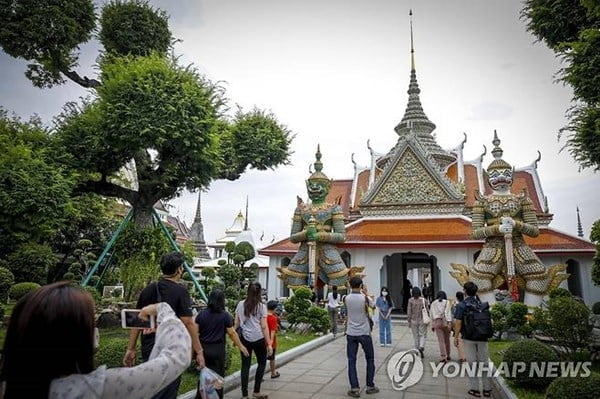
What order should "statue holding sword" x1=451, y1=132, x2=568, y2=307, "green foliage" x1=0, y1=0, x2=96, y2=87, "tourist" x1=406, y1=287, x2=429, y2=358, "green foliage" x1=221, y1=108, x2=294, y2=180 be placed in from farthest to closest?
"green foliage" x1=221, y1=108, x2=294, y2=180, "statue holding sword" x1=451, y1=132, x2=568, y2=307, "green foliage" x1=0, y1=0, x2=96, y2=87, "tourist" x1=406, y1=287, x2=429, y2=358

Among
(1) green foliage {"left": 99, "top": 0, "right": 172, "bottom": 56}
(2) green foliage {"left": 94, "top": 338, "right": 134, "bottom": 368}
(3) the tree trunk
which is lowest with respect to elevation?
(2) green foliage {"left": 94, "top": 338, "right": 134, "bottom": 368}

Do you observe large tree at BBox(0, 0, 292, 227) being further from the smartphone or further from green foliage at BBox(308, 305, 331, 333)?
the smartphone

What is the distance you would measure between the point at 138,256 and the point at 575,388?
417 inches

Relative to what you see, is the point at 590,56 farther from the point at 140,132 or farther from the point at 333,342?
the point at 140,132

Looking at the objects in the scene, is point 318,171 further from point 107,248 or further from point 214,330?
point 214,330

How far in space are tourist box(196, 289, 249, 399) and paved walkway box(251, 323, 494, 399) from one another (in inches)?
57.9

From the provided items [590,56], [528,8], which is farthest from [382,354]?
[528,8]

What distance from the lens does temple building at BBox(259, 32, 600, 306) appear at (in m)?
15.8

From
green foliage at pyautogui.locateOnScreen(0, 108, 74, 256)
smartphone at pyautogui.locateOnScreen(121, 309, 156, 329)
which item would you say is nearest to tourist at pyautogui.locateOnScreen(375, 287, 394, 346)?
smartphone at pyautogui.locateOnScreen(121, 309, 156, 329)

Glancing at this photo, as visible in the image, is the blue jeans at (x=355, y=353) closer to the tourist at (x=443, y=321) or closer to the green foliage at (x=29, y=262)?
the tourist at (x=443, y=321)

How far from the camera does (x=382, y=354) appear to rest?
8.88 m

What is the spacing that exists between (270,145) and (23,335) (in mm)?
13113

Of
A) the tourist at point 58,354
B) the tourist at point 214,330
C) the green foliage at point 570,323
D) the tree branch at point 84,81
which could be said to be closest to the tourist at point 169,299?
the tourist at point 214,330

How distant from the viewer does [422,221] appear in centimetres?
1812
